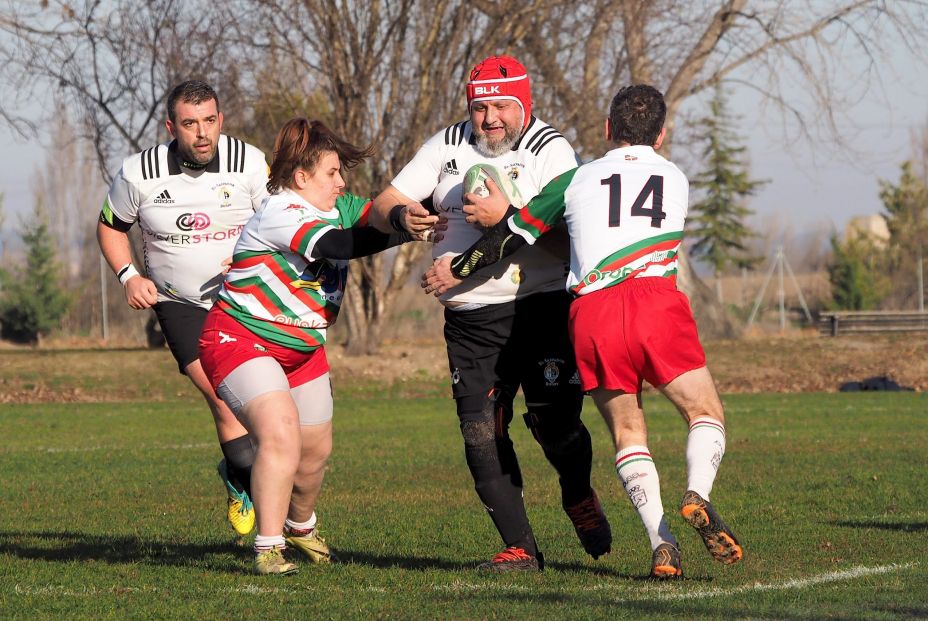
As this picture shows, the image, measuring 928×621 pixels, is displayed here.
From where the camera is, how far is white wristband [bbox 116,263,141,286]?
7.23m

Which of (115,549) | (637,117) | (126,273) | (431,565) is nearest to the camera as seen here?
(637,117)

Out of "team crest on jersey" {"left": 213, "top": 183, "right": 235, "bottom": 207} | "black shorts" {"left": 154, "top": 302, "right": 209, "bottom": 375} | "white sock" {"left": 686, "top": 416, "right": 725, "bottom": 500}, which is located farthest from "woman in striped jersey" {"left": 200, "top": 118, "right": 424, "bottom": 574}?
"white sock" {"left": 686, "top": 416, "right": 725, "bottom": 500}

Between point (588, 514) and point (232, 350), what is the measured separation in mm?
1841

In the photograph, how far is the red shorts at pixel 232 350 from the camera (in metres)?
6.01

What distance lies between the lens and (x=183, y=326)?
7.53m

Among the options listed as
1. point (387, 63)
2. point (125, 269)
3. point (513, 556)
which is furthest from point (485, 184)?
point (387, 63)

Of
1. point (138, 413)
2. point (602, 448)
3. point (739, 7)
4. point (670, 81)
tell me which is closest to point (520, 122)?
point (602, 448)

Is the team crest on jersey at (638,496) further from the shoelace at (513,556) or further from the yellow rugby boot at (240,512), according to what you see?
the yellow rugby boot at (240,512)

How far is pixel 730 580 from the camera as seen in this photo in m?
5.52

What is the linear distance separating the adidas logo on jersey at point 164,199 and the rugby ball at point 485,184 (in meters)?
2.09

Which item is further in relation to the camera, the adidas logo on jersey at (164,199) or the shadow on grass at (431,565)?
the adidas logo on jersey at (164,199)

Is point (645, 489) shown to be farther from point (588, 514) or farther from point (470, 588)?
point (470, 588)

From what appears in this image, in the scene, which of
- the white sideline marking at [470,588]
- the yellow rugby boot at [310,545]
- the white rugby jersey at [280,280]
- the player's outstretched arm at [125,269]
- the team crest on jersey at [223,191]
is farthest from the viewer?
the team crest on jersey at [223,191]

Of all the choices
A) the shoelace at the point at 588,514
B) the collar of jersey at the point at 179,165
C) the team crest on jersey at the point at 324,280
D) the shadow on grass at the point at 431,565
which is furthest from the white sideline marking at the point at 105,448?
the shoelace at the point at 588,514
